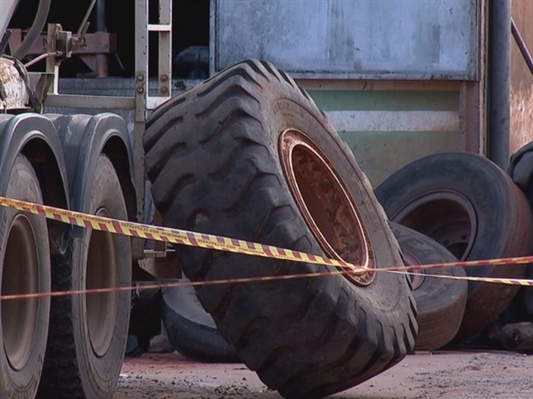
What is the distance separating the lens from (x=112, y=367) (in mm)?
6168

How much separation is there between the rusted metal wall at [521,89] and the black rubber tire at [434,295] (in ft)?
11.7

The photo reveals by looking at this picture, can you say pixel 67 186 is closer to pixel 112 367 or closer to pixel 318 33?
pixel 112 367

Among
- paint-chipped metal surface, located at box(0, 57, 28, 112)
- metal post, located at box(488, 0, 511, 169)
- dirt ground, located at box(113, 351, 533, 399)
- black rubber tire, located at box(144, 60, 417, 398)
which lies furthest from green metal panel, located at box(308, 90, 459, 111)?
paint-chipped metal surface, located at box(0, 57, 28, 112)

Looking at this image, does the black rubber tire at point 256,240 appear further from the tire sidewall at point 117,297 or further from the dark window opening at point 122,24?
the dark window opening at point 122,24

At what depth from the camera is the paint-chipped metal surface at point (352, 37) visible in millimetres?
11664

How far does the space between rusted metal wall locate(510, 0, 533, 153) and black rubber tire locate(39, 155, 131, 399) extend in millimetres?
7113

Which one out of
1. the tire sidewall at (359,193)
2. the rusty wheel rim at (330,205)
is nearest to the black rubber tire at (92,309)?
the tire sidewall at (359,193)

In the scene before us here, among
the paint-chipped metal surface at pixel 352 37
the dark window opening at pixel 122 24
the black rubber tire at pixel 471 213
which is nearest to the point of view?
the black rubber tire at pixel 471 213

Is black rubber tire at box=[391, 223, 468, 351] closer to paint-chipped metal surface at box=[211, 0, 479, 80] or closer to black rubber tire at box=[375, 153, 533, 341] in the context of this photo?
black rubber tire at box=[375, 153, 533, 341]

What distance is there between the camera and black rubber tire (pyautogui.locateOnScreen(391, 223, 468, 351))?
8883mm

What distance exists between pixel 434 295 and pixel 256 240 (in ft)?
11.3

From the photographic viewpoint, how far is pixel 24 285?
498 cm

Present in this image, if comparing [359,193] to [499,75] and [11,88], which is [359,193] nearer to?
[11,88]

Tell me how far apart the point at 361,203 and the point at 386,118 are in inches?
174
